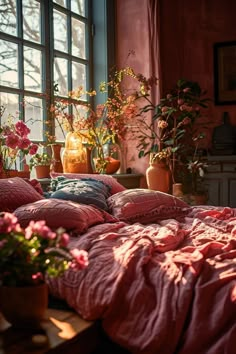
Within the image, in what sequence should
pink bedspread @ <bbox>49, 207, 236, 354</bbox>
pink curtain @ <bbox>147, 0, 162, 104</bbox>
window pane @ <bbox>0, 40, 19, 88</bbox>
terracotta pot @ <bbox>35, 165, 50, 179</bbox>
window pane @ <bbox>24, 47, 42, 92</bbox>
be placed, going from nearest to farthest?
pink bedspread @ <bbox>49, 207, 236, 354</bbox> < window pane @ <bbox>0, 40, 19, 88</bbox> < terracotta pot @ <bbox>35, 165, 50, 179</bbox> < window pane @ <bbox>24, 47, 42, 92</bbox> < pink curtain @ <bbox>147, 0, 162, 104</bbox>

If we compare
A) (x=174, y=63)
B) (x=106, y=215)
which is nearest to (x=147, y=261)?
(x=106, y=215)

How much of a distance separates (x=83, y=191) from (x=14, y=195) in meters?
0.53

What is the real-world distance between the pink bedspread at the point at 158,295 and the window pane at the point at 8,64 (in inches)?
92.4

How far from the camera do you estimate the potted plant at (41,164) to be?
14.4 ft

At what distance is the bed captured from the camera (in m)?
1.88

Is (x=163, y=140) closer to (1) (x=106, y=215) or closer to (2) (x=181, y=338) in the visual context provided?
(1) (x=106, y=215)

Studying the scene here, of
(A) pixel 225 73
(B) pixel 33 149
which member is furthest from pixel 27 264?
(A) pixel 225 73

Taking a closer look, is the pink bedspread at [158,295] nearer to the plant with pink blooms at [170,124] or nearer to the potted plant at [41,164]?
the potted plant at [41,164]

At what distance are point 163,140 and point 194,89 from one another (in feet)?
2.28

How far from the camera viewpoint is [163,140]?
541cm

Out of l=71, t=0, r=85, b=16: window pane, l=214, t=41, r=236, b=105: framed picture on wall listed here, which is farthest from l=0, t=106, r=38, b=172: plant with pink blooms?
l=214, t=41, r=236, b=105: framed picture on wall

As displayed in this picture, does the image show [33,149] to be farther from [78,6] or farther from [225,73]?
[225,73]

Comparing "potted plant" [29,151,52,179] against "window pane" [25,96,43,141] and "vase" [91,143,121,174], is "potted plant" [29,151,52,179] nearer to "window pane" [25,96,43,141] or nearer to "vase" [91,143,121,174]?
"window pane" [25,96,43,141]

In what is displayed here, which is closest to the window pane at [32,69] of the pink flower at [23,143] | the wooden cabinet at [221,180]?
the pink flower at [23,143]
